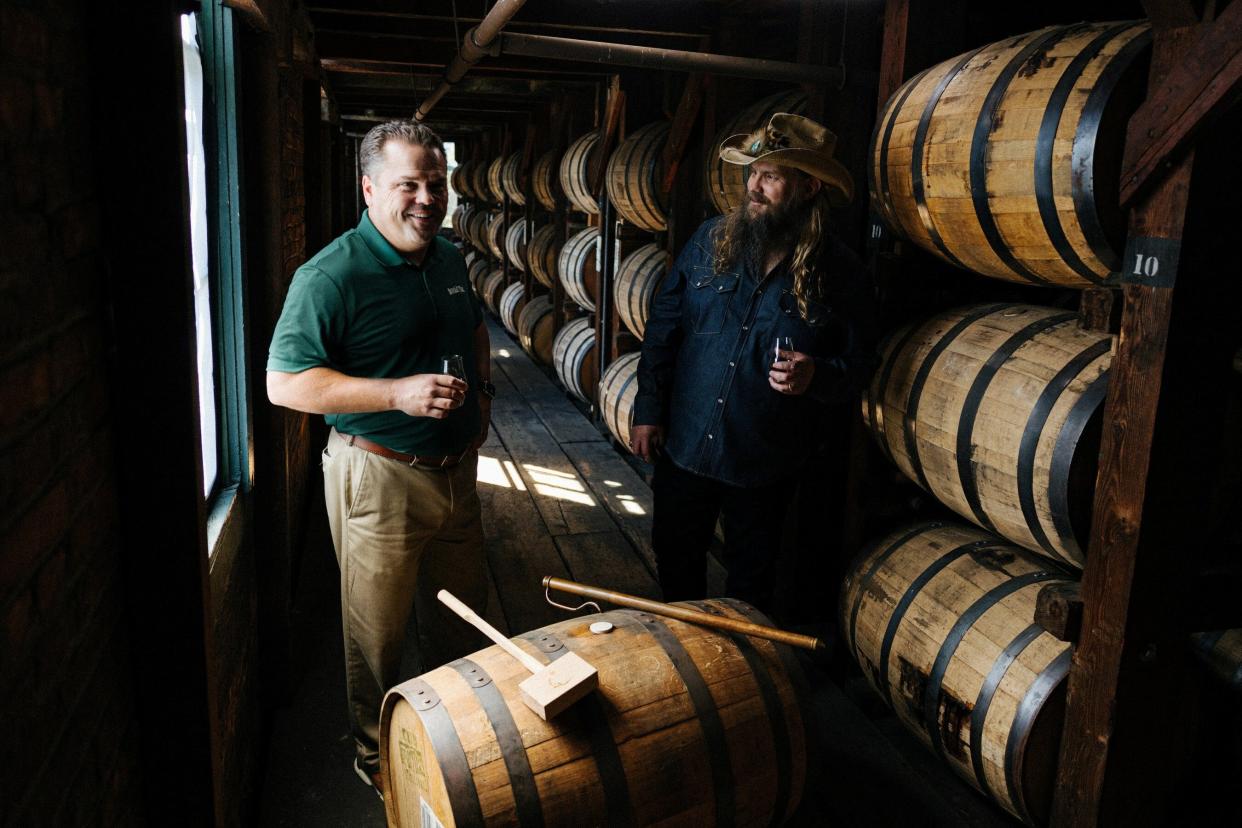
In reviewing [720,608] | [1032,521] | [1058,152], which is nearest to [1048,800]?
[1032,521]

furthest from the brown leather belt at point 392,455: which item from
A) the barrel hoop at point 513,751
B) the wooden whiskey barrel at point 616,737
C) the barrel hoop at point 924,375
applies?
the barrel hoop at point 924,375

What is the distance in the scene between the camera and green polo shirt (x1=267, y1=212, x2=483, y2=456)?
2.46m

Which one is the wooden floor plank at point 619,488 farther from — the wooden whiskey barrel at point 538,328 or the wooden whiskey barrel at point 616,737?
the wooden whiskey barrel at point 538,328

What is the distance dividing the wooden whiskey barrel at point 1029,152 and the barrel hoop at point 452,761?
6.39 feet

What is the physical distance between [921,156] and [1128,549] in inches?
50.9

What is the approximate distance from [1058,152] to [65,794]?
2.45 metres

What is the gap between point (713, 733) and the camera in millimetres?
2178

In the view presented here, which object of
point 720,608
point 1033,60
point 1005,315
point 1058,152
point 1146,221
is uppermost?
point 1033,60

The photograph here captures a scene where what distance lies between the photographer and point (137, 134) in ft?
4.19

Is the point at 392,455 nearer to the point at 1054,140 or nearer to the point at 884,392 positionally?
the point at 884,392

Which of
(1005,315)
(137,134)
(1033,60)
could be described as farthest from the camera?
(1005,315)

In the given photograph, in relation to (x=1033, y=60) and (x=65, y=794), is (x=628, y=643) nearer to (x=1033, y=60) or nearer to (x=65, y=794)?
(x=65, y=794)

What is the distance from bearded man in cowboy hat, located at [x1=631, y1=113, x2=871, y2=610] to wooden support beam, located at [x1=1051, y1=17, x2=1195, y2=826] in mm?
1008

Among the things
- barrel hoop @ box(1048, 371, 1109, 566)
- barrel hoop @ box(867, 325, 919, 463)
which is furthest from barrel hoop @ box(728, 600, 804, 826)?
barrel hoop @ box(867, 325, 919, 463)
